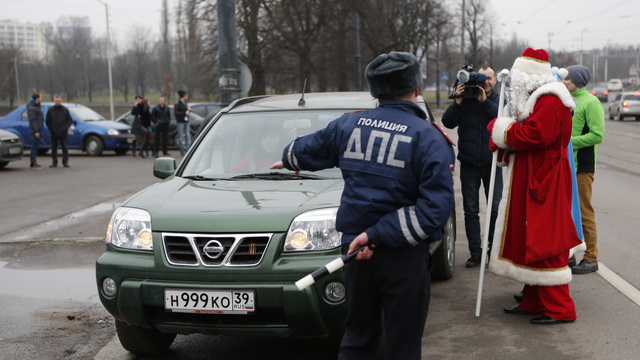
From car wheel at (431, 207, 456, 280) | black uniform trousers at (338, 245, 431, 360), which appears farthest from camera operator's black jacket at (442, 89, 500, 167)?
black uniform trousers at (338, 245, 431, 360)

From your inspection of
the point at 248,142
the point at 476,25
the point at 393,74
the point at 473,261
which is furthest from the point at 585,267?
the point at 476,25

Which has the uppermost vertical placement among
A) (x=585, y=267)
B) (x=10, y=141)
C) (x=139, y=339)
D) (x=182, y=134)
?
(x=10, y=141)

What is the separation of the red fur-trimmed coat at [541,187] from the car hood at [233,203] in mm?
1297

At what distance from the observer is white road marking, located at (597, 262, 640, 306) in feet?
18.9

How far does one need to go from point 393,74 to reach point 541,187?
2.29m

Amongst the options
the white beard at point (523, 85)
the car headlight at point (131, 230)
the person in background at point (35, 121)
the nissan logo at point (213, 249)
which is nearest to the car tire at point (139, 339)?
the car headlight at point (131, 230)

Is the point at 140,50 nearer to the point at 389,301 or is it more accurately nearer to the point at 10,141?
the point at 10,141

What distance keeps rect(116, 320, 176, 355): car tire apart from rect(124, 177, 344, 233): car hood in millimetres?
774

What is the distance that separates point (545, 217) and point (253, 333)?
2255mm

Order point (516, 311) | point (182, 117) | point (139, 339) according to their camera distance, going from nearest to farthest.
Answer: point (139, 339), point (516, 311), point (182, 117)

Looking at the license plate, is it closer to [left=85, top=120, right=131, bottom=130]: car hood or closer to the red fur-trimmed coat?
the red fur-trimmed coat

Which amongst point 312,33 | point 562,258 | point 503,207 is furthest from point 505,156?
point 312,33

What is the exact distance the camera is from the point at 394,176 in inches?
123

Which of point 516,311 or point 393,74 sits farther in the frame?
point 516,311
